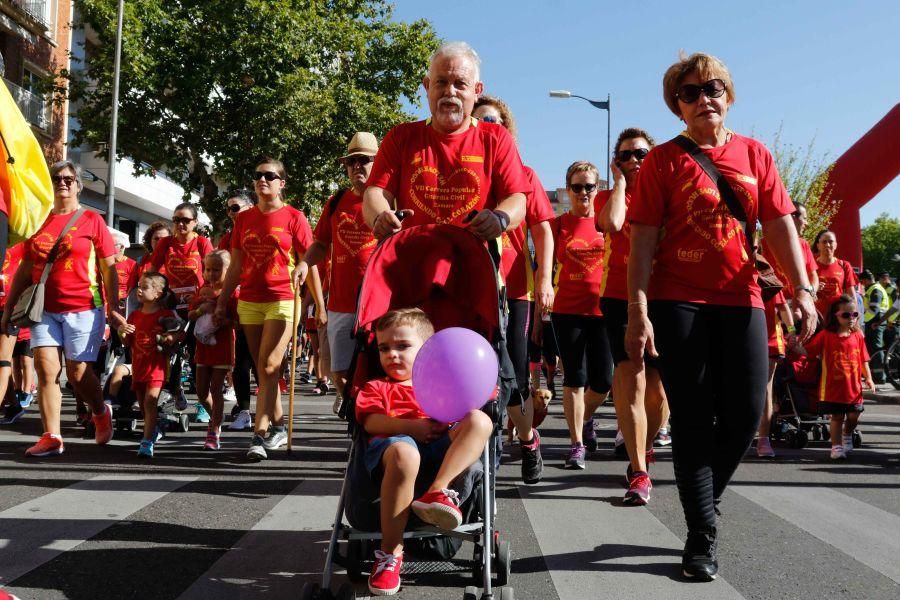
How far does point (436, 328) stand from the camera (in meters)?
4.07

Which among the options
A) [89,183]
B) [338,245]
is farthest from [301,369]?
[89,183]

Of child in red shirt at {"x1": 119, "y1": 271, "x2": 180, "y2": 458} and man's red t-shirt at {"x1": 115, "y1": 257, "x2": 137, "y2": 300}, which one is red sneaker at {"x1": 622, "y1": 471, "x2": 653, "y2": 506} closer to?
child in red shirt at {"x1": 119, "y1": 271, "x2": 180, "y2": 458}

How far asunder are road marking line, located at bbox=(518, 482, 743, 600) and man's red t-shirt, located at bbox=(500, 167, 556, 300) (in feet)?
4.08

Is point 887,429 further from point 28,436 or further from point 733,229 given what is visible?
point 28,436

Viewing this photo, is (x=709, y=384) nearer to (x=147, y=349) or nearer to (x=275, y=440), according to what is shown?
(x=275, y=440)

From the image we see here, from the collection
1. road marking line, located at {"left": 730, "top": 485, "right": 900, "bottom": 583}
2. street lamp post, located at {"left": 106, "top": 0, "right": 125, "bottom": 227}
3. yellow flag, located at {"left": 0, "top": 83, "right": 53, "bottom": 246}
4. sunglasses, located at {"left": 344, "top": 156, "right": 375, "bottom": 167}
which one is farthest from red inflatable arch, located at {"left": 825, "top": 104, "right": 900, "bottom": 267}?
yellow flag, located at {"left": 0, "top": 83, "right": 53, "bottom": 246}

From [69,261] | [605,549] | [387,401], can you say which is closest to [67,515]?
[387,401]

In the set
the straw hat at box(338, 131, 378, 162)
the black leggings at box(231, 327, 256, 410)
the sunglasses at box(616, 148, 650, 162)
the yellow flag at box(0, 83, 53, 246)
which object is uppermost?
the straw hat at box(338, 131, 378, 162)

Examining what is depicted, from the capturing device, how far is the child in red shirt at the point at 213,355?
7.76 metres

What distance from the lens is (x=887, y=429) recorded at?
10484 mm

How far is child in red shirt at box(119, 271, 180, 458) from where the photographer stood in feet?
24.3

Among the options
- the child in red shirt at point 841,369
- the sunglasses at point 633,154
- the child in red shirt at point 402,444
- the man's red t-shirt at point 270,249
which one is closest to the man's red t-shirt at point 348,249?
the man's red t-shirt at point 270,249

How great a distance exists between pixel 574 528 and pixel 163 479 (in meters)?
2.78

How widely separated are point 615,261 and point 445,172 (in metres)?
1.97
